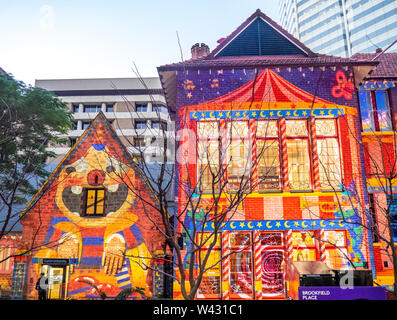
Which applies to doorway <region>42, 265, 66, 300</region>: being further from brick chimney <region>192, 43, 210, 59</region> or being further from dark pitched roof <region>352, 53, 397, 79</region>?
dark pitched roof <region>352, 53, 397, 79</region>

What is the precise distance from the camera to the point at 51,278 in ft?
41.3

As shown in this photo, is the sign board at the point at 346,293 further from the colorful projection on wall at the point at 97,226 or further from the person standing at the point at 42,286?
the person standing at the point at 42,286

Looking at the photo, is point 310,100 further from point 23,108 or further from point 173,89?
point 23,108

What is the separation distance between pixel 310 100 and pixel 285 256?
20.4 ft

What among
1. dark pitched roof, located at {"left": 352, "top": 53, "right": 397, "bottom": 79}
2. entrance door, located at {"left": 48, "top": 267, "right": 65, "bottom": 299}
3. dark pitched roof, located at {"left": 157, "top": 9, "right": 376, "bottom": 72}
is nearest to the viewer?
entrance door, located at {"left": 48, "top": 267, "right": 65, "bottom": 299}

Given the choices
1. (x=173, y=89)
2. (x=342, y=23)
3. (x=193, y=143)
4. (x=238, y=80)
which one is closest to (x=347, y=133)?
A: (x=238, y=80)

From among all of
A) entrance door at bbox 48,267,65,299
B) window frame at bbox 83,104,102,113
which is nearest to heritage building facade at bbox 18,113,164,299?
entrance door at bbox 48,267,65,299

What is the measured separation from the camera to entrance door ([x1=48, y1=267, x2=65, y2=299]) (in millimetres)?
12430

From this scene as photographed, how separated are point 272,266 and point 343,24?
95444 mm

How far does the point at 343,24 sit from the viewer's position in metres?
89.8

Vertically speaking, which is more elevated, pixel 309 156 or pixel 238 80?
pixel 238 80

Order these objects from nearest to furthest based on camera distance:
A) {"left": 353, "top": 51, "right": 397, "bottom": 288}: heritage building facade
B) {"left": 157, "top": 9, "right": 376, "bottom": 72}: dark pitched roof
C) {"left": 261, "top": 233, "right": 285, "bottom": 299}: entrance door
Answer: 1. {"left": 261, "top": 233, "right": 285, "bottom": 299}: entrance door
2. {"left": 353, "top": 51, "right": 397, "bottom": 288}: heritage building facade
3. {"left": 157, "top": 9, "right": 376, "bottom": 72}: dark pitched roof

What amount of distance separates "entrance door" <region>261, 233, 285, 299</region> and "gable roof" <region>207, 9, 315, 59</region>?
26.6 ft
